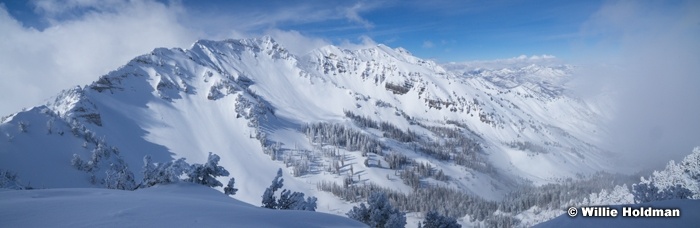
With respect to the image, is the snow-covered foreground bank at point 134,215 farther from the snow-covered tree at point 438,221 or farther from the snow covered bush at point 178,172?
the snow-covered tree at point 438,221

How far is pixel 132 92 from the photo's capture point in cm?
18512

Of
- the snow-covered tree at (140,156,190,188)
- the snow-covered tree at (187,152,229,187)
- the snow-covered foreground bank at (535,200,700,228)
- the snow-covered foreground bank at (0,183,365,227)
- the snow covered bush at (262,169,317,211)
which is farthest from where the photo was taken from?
the snow-covered tree at (187,152,229,187)

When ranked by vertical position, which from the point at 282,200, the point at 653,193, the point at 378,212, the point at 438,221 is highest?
the point at 653,193

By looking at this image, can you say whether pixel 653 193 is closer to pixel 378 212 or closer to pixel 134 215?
pixel 378 212

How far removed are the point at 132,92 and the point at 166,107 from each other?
781 inches

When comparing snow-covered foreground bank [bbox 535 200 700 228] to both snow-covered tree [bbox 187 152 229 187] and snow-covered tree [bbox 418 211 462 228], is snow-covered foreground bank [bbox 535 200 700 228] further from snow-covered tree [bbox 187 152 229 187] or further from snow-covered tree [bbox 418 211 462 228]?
snow-covered tree [bbox 187 152 229 187]

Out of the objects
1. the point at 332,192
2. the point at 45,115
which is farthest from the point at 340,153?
the point at 45,115

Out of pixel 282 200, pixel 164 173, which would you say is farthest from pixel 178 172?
pixel 282 200

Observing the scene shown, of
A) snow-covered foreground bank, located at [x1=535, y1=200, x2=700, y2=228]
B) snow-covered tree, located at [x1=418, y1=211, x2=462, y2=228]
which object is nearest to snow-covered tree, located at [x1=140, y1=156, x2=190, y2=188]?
snow-covered tree, located at [x1=418, y1=211, x2=462, y2=228]

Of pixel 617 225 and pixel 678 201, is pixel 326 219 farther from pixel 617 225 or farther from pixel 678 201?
pixel 678 201

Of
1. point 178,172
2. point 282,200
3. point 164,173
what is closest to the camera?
point 178,172

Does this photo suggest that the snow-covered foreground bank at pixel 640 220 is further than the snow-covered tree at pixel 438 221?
No

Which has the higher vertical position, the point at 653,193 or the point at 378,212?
the point at 653,193

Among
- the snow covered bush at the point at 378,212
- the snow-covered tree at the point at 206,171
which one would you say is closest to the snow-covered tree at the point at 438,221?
the snow covered bush at the point at 378,212
